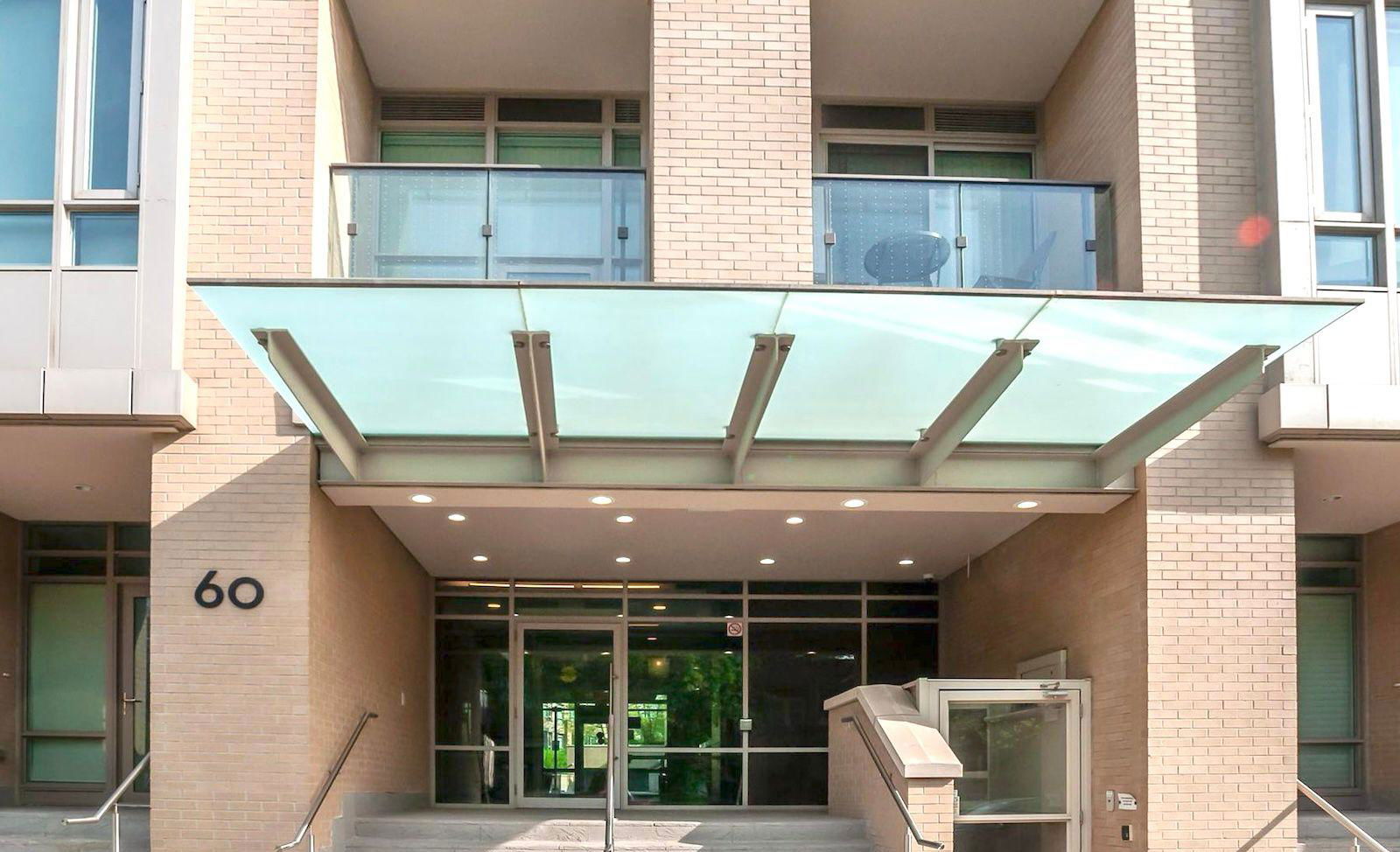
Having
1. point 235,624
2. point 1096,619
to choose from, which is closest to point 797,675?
point 1096,619

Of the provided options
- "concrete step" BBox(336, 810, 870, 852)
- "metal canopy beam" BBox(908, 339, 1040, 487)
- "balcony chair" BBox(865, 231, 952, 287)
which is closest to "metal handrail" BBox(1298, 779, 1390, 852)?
"concrete step" BBox(336, 810, 870, 852)

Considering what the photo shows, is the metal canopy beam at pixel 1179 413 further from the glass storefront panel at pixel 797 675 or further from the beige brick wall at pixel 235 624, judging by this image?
the glass storefront panel at pixel 797 675

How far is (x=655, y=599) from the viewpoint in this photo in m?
17.5

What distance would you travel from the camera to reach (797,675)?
17578 millimetres

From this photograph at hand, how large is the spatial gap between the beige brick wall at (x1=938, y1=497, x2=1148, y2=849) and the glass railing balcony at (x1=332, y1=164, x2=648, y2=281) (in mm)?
4229

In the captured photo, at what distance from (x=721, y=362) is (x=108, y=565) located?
8576mm

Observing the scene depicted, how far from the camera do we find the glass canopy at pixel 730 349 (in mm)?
8305

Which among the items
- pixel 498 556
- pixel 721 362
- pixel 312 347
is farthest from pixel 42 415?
pixel 498 556

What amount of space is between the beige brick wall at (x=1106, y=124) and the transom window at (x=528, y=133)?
392cm

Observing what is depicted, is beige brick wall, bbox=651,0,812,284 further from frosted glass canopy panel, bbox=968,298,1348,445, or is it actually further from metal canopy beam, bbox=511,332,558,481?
frosted glass canopy panel, bbox=968,298,1348,445

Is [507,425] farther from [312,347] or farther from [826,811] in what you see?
[826,811]

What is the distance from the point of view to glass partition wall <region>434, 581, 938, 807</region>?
1705 centimetres

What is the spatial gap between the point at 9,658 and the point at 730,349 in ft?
30.0

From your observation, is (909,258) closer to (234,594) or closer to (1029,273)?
(1029,273)
